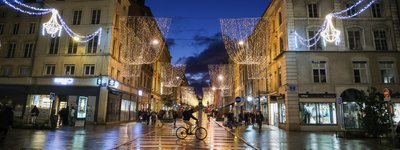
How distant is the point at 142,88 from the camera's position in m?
46.3

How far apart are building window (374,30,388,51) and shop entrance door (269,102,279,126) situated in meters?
11.4

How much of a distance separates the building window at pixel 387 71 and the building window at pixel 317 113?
224 inches

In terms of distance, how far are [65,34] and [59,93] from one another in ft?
22.4

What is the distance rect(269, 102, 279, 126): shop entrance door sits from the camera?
32.1m

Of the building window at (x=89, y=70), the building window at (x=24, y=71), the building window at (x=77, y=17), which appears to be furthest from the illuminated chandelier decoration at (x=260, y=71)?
the building window at (x=24, y=71)

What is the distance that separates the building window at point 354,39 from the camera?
27.9 m

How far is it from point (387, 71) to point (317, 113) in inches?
315

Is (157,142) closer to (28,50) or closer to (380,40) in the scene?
(380,40)

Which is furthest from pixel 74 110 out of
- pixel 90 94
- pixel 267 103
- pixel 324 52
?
pixel 324 52

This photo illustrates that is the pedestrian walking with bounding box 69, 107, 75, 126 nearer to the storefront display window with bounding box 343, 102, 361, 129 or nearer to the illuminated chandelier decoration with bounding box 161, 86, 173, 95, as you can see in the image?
the storefront display window with bounding box 343, 102, 361, 129

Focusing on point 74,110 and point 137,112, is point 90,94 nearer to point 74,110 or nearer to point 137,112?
point 74,110

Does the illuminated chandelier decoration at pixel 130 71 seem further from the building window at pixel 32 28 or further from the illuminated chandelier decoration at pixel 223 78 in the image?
the illuminated chandelier decoration at pixel 223 78

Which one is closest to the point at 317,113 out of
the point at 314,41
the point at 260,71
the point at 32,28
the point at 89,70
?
the point at 314,41

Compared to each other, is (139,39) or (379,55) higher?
(139,39)
